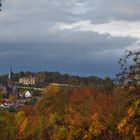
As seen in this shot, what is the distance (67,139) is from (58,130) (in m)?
5.05

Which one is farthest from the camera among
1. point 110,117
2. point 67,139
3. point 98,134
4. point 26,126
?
point 26,126

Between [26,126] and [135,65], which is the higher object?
[135,65]

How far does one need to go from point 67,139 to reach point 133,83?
50.2 meters

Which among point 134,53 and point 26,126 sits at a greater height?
point 134,53

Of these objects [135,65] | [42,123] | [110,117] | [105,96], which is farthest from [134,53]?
[42,123]

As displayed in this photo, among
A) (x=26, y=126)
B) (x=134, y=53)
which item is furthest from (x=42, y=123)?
(x=134, y=53)

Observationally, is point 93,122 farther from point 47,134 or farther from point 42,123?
point 42,123

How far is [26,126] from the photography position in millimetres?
112125

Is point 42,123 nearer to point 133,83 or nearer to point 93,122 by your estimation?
point 93,122

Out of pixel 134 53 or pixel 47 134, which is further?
pixel 47 134

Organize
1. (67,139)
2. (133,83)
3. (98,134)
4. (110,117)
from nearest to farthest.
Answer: (133,83), (110,117), (98,134), (67,139)

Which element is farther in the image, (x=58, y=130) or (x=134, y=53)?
(x=58, y=130)

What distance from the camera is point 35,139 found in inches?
4087

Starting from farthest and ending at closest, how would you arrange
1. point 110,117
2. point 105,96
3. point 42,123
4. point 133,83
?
1. point 42,123
2. point 105,96
3. point 110,117
4. point 133,83
